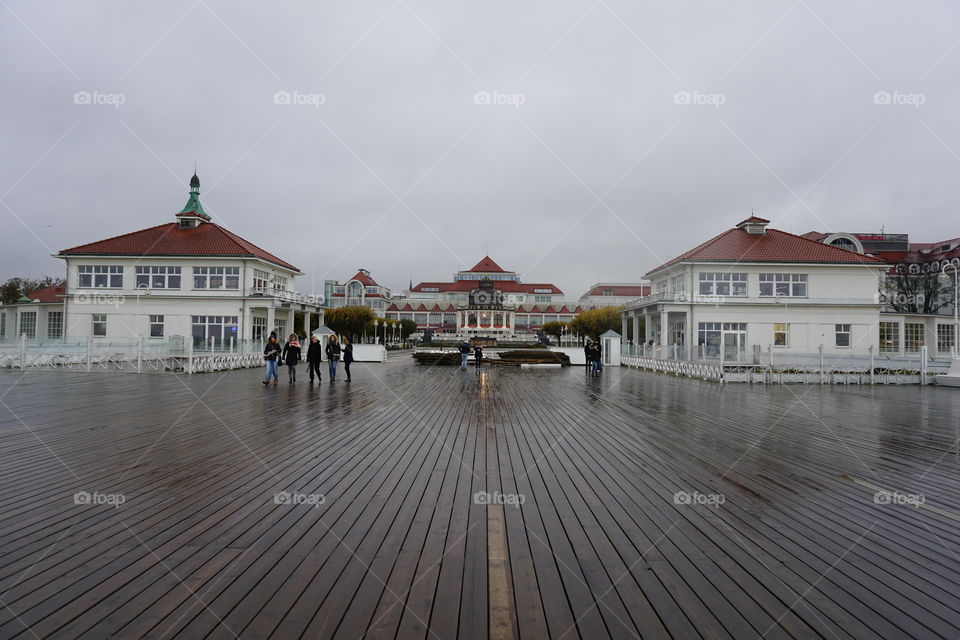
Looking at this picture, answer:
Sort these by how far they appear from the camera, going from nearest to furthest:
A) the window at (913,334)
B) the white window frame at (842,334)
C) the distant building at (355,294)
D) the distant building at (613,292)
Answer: the white window frame at (842,334), the window at (913,334), the distant building at (355,294), the distant building at (613,292)

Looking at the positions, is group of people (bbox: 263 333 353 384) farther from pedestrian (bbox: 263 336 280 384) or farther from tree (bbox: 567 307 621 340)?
tree (bbox: 567 307 621 340)

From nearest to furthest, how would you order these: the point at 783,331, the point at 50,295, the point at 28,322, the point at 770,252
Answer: the point at 783,331, the point at 770,252, the point at 28,322, the point at 50,295

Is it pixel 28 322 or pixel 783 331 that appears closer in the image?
pixel 783 331

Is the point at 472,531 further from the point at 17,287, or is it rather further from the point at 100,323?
the point at 17,287

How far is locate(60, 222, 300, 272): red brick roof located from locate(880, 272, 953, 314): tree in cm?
6174

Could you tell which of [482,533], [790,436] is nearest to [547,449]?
[482,533]

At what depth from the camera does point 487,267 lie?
4360 inches

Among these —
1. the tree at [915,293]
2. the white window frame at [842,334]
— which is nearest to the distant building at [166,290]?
the white window frame at [842,334]

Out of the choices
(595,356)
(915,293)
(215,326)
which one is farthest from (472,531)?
(915,293)

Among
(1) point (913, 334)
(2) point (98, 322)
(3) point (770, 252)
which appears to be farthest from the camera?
(1) point (913, 334)

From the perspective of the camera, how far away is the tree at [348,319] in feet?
175

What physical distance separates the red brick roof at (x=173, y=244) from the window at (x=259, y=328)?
4558 millimetres

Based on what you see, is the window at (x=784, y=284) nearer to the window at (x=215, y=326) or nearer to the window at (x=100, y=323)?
the window at (x=215, y=326)

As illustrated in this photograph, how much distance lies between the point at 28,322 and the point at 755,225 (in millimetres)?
58104
